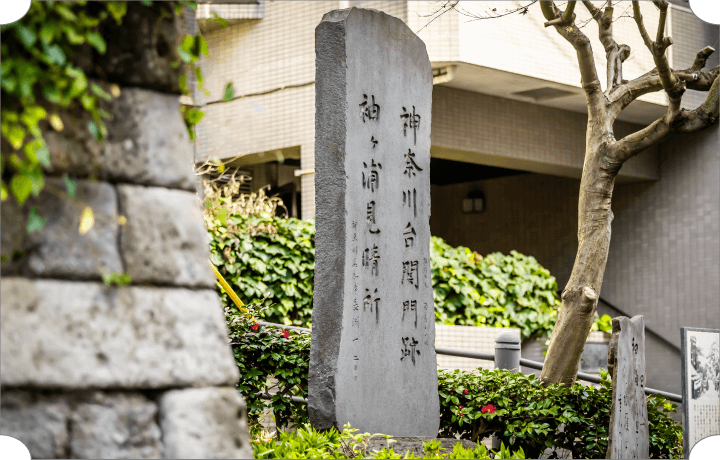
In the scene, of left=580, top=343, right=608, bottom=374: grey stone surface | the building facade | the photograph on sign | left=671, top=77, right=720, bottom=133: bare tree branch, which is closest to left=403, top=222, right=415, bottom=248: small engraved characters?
the photograph on sign

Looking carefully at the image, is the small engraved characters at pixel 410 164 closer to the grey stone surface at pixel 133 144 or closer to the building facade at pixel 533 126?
the grey stone surface at pixel 133 144

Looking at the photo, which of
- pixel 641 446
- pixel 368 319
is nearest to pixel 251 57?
pixel 368 319

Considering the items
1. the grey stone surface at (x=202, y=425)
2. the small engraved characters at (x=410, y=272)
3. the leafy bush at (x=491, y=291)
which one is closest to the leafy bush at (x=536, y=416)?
the small engraved characters at (x=410, y=272)

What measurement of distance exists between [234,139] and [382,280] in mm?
6028

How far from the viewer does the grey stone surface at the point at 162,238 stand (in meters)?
2.14

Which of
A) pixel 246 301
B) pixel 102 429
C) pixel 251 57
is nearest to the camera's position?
pixel 102 429

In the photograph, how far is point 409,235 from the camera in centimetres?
529

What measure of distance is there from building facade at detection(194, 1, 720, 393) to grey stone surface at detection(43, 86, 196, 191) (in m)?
7.11

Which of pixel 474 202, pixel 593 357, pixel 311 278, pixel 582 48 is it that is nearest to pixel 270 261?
pixel 311 278

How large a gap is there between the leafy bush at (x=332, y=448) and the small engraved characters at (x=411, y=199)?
1580mm

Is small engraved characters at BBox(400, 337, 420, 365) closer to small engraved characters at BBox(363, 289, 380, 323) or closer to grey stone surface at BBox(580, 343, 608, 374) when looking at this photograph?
small engraved characters at BBox(363, 289, 380, 323)

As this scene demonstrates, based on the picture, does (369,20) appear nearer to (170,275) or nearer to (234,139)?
(170,275)

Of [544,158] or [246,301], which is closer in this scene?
[246,301]

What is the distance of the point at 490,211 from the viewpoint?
1434 centimetres
